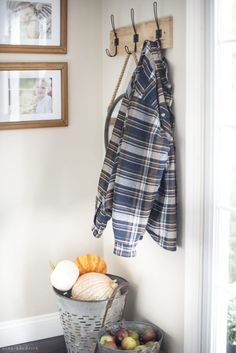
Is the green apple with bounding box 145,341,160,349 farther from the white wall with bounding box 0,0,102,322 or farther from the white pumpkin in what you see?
the white wall with bounding box 0,0,102,322

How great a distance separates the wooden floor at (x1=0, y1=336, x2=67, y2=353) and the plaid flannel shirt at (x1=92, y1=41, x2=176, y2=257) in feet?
2.81

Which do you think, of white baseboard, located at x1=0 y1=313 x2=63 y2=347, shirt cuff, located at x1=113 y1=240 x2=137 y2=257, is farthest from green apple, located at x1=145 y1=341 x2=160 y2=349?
white baseboard, located at x1=0 y1=313 x2=63 y2=347

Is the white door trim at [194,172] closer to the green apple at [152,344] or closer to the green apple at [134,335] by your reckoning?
the green apple at [152,344]

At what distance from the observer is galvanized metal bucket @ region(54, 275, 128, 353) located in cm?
279

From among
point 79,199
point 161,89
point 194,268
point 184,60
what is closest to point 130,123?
point 161,89

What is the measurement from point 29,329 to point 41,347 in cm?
13

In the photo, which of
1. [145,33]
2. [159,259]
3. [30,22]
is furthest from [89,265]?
[30,22]

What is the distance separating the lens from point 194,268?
2520 mm

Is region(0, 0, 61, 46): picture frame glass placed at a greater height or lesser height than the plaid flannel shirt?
greater

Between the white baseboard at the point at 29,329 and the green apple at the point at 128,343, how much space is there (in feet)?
2.50

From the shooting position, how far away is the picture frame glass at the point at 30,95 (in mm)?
3035

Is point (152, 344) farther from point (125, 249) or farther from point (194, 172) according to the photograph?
point (194, 172)

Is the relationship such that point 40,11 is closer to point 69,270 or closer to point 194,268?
point 69,270

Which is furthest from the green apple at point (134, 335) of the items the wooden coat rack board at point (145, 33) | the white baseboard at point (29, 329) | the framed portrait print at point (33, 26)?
the framed portrait print at point (33, 26)
